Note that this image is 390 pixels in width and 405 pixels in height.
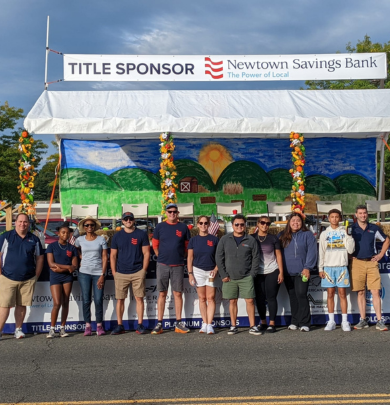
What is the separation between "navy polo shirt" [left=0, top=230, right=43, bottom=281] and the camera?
23.9 ft

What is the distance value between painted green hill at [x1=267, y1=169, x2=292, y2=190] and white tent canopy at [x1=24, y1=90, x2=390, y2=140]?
3.89 ft

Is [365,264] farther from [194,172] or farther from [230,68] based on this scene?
[230,68]

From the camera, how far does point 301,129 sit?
12453 mm

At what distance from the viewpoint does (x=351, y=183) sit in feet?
52.6

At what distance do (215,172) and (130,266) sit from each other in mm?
8727

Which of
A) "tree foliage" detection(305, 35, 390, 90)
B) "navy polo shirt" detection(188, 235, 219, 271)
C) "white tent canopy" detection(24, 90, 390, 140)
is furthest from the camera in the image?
"tree foliage" detection(305, 35, 390, 90)

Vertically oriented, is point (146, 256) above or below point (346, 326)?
above

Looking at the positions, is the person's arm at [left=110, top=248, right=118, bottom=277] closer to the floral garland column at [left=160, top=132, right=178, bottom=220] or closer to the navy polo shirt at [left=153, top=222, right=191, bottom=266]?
the navy polo shirt at [left=153, top=222, right=191, bottom=266]

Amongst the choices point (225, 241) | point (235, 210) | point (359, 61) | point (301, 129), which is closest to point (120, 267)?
point (225, 241)

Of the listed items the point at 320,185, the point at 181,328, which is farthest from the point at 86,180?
the point at 181,328

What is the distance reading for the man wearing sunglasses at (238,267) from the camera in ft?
23.8

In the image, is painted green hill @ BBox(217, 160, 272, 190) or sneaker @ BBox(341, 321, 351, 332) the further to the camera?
painted green hill @ BBox(217, 160, 272, 190)

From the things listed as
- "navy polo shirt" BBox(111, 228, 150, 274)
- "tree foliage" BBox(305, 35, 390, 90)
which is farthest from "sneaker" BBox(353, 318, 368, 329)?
"tree foliage" BBox(305, 35, 390, 90)

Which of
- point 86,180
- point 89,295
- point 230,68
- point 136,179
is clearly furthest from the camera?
point 136,179
